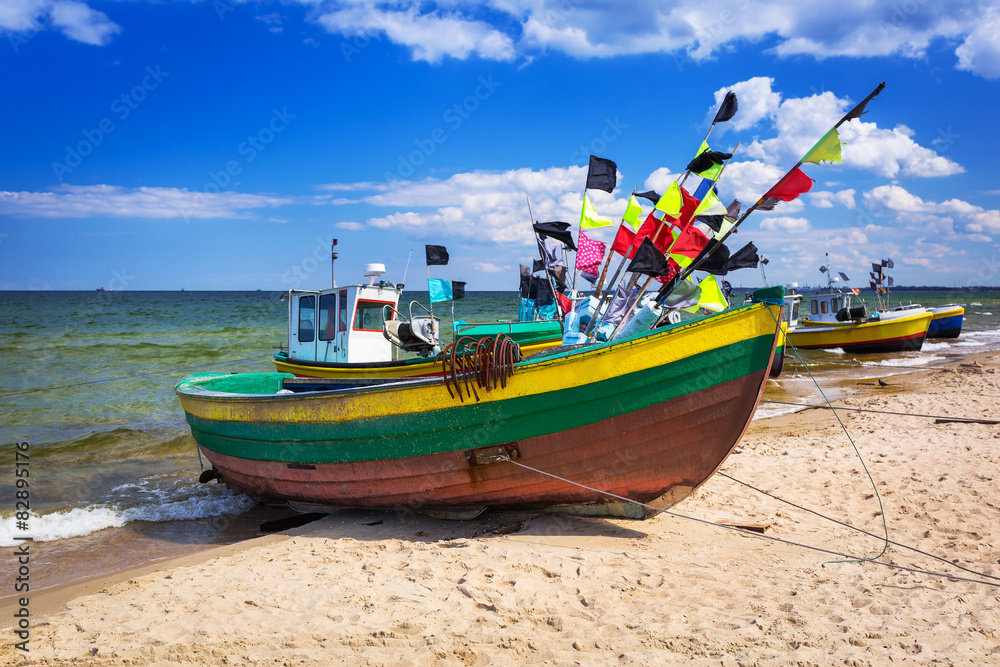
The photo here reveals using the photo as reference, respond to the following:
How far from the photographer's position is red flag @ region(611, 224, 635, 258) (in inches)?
348

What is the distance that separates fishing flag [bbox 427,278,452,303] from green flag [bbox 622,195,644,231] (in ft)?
12.0

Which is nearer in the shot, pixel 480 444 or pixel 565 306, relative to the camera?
pixel 480 444

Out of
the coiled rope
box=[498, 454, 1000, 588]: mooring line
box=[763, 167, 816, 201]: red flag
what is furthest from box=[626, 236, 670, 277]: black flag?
box=[498, 454, 1000, 588]: mooring line

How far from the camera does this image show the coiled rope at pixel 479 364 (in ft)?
17.8

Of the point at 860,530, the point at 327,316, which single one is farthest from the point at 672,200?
the point at 327,316

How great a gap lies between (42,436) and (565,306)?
1168 centimetres

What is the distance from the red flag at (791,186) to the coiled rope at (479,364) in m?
2.99

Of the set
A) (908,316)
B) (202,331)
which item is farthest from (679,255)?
(202,331)

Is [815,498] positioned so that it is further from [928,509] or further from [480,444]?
[480,444]

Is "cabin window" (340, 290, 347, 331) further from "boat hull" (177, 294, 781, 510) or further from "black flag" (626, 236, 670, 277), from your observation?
"black flag" (626, 236, 670, 277)

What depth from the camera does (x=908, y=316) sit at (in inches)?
922

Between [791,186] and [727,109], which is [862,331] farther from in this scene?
[791,186]

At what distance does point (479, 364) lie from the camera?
17.9 ft

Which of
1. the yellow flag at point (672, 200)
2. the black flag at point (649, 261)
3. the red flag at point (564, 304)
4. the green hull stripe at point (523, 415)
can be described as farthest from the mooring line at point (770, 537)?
the red flag at point (564, 304)
